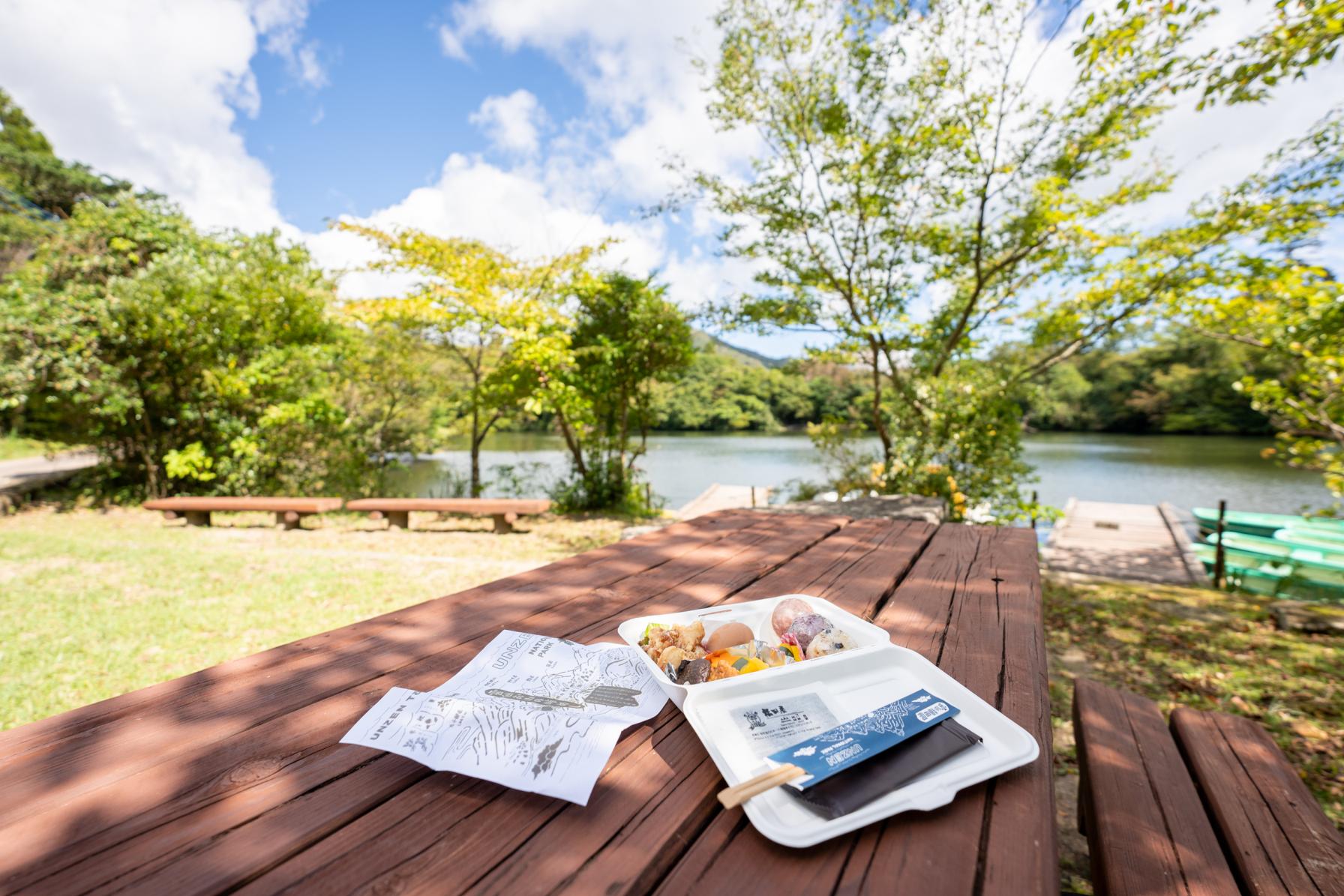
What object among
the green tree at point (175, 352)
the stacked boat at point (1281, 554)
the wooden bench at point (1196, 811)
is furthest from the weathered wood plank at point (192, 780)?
the stacked boat at point (1281, 554)

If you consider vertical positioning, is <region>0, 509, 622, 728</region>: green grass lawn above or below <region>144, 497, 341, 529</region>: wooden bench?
below

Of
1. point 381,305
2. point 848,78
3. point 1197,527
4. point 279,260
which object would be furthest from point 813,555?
point 1197,527

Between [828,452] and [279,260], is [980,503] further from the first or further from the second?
[279,260]

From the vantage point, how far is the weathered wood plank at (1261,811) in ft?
3.48

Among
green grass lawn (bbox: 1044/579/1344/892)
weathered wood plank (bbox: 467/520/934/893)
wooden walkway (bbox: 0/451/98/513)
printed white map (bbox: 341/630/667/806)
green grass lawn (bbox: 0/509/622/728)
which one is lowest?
green grass lawn (bbox: 1044/579/1344/892)

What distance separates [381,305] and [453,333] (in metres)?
0.87

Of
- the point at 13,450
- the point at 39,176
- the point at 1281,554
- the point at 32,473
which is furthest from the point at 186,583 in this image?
the point at 39,176

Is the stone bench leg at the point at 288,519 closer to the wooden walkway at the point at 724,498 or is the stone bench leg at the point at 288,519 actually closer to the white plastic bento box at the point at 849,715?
the wooden walkway at the point at 724,498

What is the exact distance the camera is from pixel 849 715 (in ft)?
3.02

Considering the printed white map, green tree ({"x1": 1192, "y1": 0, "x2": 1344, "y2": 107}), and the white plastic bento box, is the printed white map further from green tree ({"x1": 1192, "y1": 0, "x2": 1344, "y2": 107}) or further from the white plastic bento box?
green tree ({"x1": 1192, "y1": 0, "x2": 1344, "y2": 107})

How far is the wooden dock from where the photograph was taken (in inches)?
235

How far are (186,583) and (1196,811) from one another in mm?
5451

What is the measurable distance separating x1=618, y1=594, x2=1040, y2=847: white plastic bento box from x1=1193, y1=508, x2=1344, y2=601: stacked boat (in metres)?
6.94

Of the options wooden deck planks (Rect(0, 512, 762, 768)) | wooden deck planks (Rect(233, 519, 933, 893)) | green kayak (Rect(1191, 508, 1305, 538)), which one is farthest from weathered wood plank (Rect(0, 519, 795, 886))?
green kayak (Rect(1191, 508, 1305, 538))
